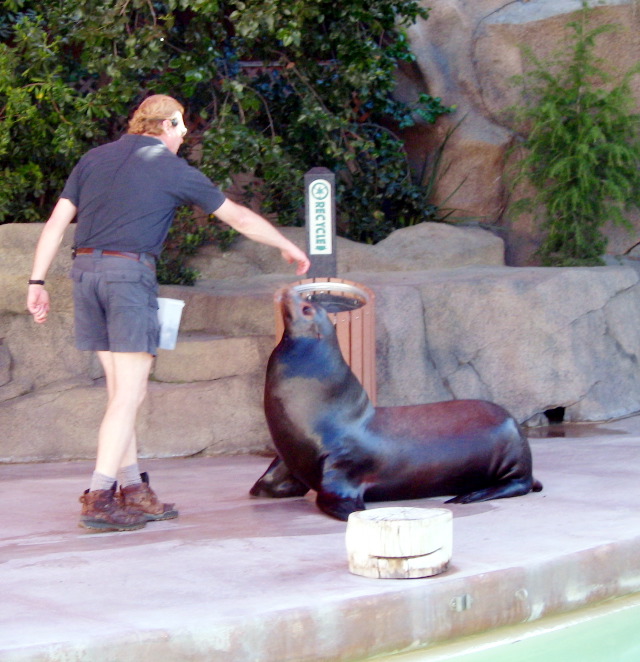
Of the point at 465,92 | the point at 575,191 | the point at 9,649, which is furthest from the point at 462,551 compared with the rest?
the point at 465,92

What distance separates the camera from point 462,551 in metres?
3.53

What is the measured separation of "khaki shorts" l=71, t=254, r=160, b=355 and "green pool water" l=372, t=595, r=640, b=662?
5.48 ft

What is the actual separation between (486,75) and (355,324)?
4.61 m

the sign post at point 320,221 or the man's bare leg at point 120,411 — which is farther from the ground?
the sign post at point 320,221

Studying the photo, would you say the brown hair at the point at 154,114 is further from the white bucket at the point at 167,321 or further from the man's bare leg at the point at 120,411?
the man's bare leg at the point at 120,411

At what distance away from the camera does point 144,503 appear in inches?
166

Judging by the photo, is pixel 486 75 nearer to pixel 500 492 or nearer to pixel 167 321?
pixel 500 492

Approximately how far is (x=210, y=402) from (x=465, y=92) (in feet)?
14.9

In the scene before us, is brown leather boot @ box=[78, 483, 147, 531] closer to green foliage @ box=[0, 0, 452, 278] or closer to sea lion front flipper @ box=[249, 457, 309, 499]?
sea lion front flipper @ box=[249, 457, 309, 499]

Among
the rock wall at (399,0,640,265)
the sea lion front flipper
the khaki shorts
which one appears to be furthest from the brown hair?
the rock wall at (399,0,640,265)

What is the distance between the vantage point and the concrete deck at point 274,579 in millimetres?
2768

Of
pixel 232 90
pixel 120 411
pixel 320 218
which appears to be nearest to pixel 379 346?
pixel 320 218

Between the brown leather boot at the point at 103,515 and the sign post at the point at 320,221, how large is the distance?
2.07m

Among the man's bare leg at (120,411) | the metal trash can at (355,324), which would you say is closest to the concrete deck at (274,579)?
the man's bare leg at (120,411)
